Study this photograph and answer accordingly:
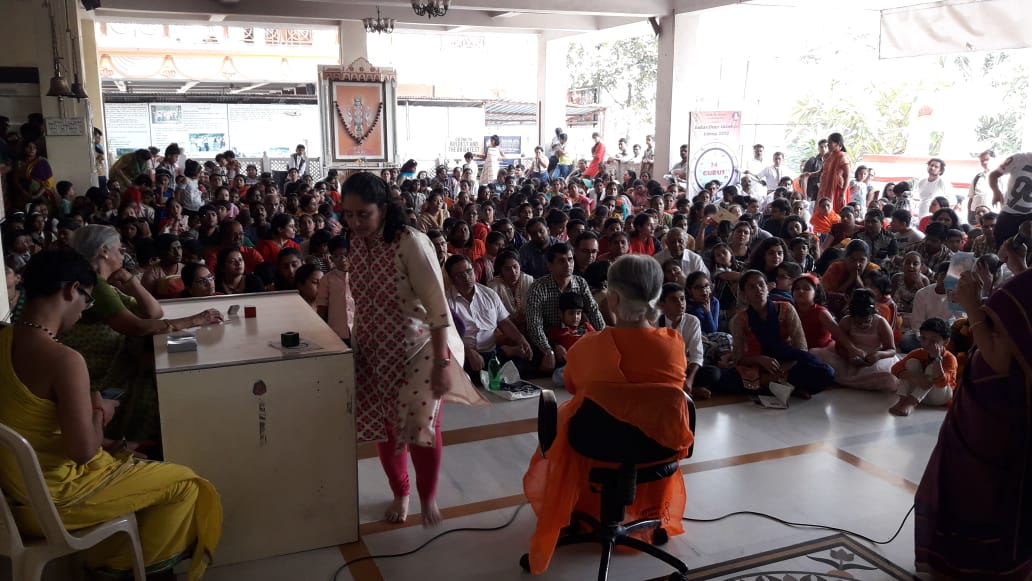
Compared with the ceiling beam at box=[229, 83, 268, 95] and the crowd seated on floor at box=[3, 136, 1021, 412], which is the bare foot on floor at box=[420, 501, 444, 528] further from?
the ceiling beam at box=[229, 83, 268, 95]

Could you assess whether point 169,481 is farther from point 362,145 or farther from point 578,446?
point 362,145

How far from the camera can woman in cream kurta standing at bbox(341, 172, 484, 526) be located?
268 centimetres

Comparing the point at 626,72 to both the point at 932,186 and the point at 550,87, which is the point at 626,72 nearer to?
the point at 550,87

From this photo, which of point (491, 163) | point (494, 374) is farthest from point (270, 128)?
point (494, 374)

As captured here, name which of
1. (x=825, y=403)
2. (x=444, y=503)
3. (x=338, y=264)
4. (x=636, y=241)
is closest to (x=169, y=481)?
(x=444, y=503)

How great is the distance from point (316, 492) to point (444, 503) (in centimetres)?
64

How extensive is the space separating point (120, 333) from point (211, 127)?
46.4 feet

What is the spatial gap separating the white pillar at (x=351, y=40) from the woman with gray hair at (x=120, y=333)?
11.1 meters

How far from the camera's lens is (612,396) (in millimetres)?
2498

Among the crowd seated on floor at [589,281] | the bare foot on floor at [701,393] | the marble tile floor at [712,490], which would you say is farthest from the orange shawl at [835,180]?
the bare foot on floor at [701,393]

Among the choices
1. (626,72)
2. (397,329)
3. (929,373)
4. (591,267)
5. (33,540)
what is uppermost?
(626,72)

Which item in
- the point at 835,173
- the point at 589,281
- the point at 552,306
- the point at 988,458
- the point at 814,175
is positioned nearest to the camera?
the point at 988,458

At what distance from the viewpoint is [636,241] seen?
6609 mm

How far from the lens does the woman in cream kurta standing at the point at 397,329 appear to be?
2.68 m
